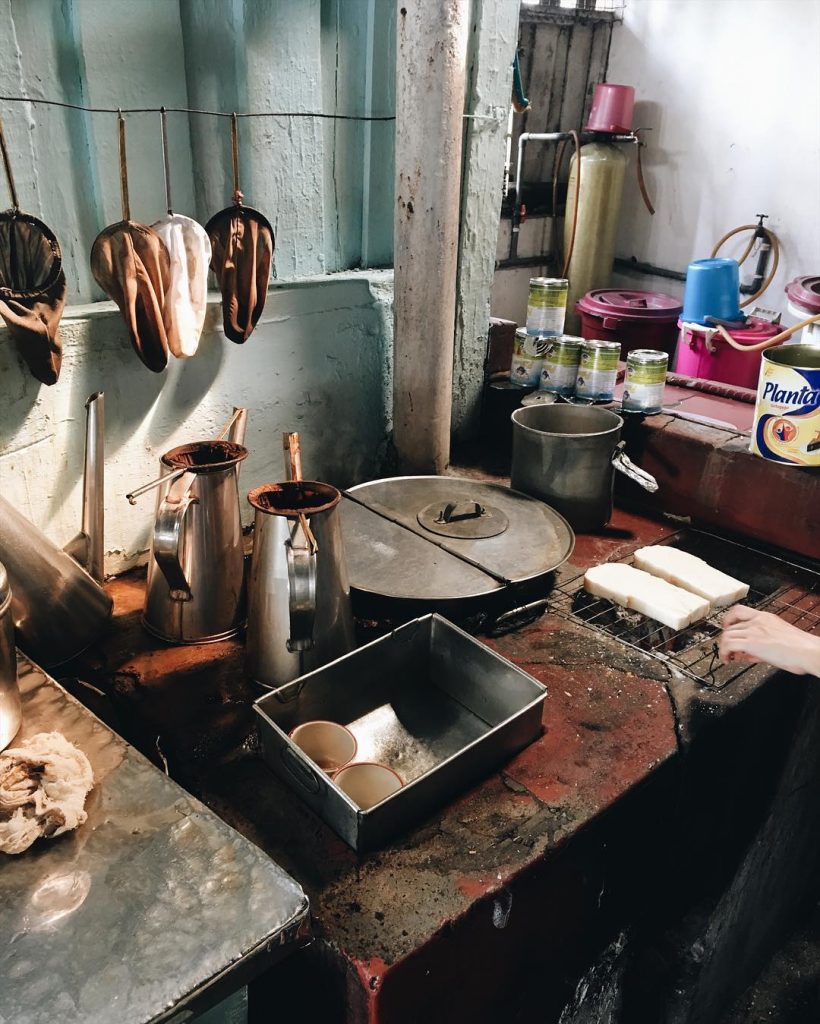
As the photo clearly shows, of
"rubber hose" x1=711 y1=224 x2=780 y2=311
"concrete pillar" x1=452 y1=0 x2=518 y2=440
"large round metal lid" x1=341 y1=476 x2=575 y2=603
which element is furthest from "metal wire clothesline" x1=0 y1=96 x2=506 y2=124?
"rubber hose" x1=711 y1=224 x2=780 y2=311

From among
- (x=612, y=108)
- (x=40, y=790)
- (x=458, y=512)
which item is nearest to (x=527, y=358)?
(x=458, y=512)

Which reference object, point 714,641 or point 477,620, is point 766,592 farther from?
point 477,620

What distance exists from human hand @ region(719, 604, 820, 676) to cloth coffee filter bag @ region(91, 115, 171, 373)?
1288 millimetres

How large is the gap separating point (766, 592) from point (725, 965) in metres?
1.04

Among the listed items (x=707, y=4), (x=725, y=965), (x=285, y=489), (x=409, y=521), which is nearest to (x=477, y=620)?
(x=409, y=521)

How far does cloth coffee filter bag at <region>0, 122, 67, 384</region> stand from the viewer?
142 cm

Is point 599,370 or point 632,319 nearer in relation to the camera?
point 599,370

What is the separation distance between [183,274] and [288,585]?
0.73m

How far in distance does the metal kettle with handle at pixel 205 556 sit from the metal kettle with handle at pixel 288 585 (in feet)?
0.37

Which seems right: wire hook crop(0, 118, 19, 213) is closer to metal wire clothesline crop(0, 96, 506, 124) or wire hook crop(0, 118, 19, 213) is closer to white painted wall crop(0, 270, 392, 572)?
metal wire clothesline crop(0, 96, 506, 124)

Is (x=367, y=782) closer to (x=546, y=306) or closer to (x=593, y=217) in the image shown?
(x=546, y=306)

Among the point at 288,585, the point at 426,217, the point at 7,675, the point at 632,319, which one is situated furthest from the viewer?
the point at 632,319

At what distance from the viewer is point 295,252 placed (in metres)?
1.98

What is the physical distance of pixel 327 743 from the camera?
1.30 metres
